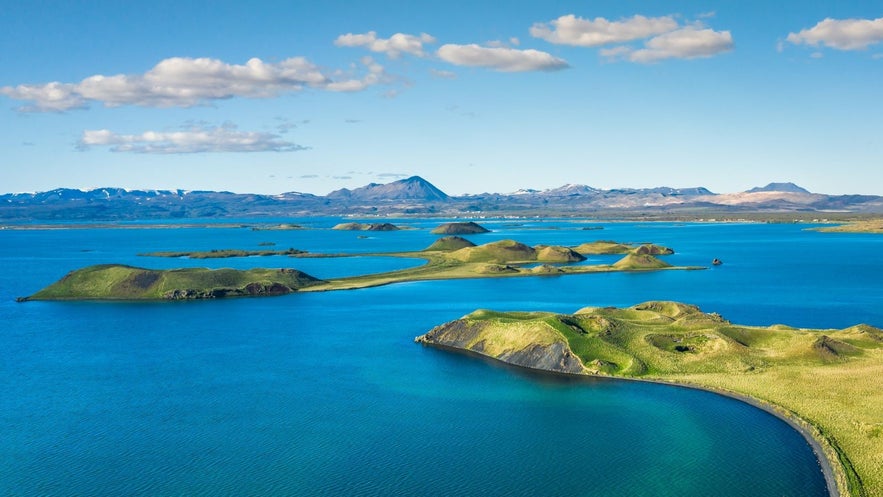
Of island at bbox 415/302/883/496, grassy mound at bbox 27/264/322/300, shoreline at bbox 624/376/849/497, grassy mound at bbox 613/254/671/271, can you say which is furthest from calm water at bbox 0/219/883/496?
grassy mound at bbox 613/254/671/271

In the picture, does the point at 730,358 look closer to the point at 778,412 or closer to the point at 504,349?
the point at 778,412

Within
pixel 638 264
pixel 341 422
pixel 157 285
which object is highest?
pixel 157 285

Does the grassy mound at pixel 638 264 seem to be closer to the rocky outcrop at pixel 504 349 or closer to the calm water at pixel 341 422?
the calm water at pixel 341 422

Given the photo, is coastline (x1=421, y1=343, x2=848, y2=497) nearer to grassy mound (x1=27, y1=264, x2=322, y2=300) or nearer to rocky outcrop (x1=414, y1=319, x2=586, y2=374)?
rocky outcrop (x1=414, y1=319, x2=586, y2=374)

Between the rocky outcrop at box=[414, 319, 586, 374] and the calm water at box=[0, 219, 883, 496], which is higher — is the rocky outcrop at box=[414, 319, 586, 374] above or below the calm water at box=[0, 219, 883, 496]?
above

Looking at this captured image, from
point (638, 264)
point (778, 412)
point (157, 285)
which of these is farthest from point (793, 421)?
point (638, 264)

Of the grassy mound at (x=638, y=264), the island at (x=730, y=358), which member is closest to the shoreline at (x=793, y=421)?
the island at (x=730, y=358)
